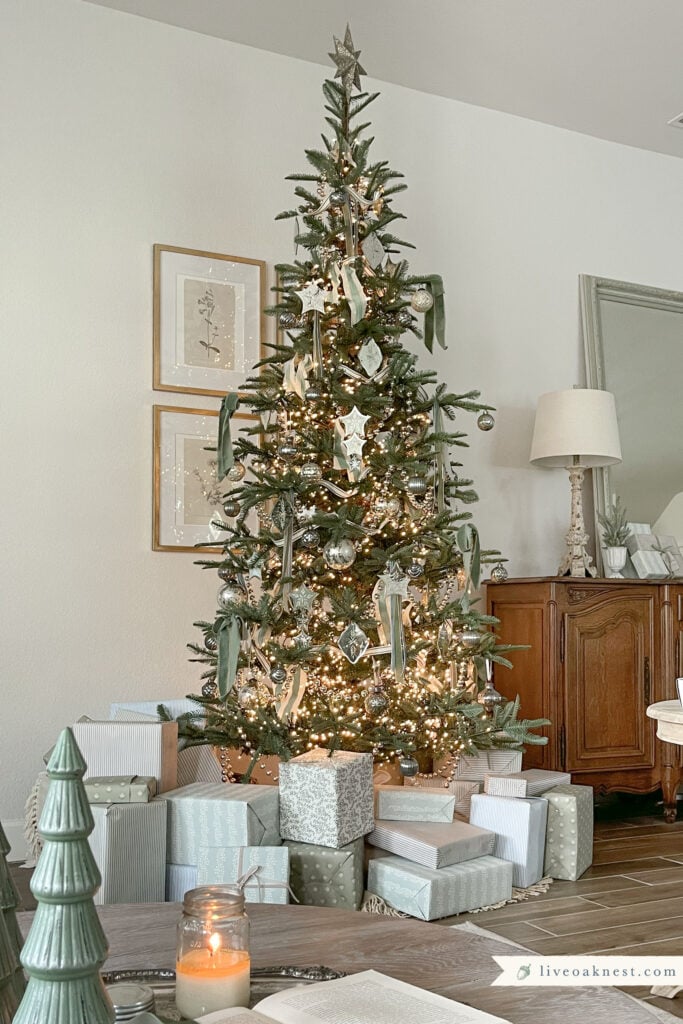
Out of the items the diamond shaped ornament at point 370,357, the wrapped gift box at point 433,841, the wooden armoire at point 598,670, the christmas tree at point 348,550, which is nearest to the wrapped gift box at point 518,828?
the wrapped gift box at point 433,841

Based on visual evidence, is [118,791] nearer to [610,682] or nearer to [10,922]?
[10,922]

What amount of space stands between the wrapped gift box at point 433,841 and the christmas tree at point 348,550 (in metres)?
0.21

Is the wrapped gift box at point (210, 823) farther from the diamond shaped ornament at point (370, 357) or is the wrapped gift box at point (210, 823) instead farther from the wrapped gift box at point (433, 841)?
the diamond shaped ornament at point (370, 357)

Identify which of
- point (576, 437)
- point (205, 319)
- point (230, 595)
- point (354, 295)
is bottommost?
point (230, 595)

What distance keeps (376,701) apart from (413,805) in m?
0.36

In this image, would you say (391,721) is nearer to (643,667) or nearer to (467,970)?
(643,667)

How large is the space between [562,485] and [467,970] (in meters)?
3.78

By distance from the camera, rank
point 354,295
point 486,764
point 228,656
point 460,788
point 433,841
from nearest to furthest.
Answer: point 433,841 → point 228,656 → point 354,295 → point 460,788 → point 486,764

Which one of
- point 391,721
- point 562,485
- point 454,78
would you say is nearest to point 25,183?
point 454,78

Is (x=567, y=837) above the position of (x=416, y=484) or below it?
below

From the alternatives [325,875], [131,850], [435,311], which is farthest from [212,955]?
[435,311]

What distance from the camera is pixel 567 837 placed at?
3.04 m

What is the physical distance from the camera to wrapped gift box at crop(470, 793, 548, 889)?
290 centimetres

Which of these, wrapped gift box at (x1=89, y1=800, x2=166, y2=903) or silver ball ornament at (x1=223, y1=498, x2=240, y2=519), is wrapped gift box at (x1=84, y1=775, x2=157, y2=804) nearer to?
wrapped gift box at (x1=89, y1=800, x2=166, y2=903)
